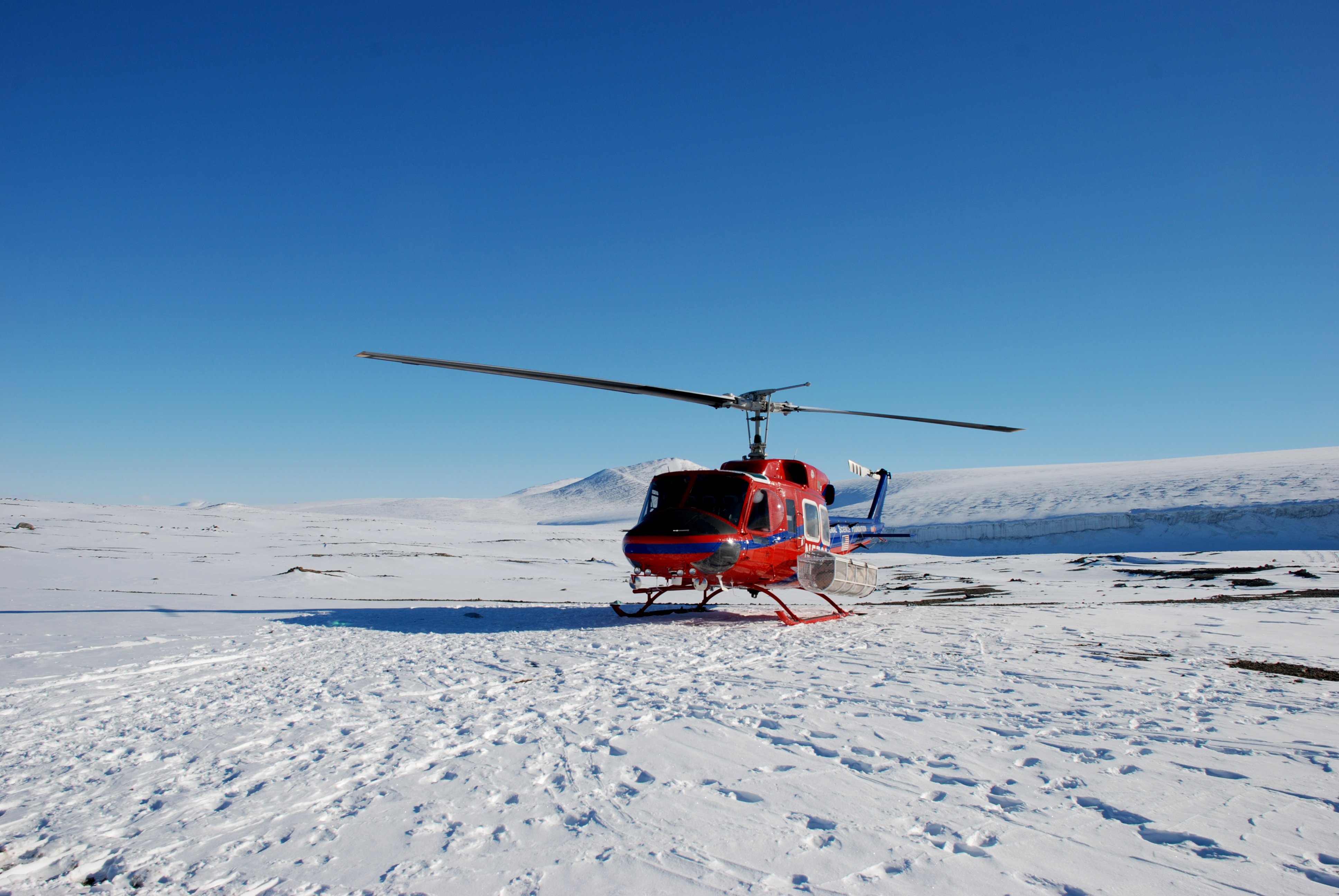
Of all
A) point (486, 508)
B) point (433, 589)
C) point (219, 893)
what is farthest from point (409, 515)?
point (219, 893)

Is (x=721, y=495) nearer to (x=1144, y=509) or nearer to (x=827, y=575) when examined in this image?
(x=827, y=575)

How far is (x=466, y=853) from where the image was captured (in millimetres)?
2965

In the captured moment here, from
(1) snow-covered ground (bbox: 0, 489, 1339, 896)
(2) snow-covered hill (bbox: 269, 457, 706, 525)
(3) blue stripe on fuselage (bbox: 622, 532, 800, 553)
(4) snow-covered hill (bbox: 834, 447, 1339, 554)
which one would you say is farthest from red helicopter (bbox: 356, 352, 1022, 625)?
(2) snow-covered hill (bbox: 269, 457, 706, 525)

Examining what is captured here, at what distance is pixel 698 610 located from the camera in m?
12.5

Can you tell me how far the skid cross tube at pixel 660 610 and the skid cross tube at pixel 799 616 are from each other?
98 centimetres

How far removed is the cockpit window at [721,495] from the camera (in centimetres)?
1062

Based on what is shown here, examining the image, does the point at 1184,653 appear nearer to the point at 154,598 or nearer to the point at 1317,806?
the point at 1317,806

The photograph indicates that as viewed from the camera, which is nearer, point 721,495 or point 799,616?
point 721,495

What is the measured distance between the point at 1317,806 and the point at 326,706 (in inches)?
239

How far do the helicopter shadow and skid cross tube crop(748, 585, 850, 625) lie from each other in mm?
248

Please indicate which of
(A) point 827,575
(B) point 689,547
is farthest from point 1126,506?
(B) point 689,547

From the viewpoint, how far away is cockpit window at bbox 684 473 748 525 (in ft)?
34.8

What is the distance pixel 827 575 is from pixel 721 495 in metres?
1.97

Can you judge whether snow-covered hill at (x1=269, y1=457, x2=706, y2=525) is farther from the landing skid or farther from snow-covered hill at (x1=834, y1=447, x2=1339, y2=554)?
the landing skid
